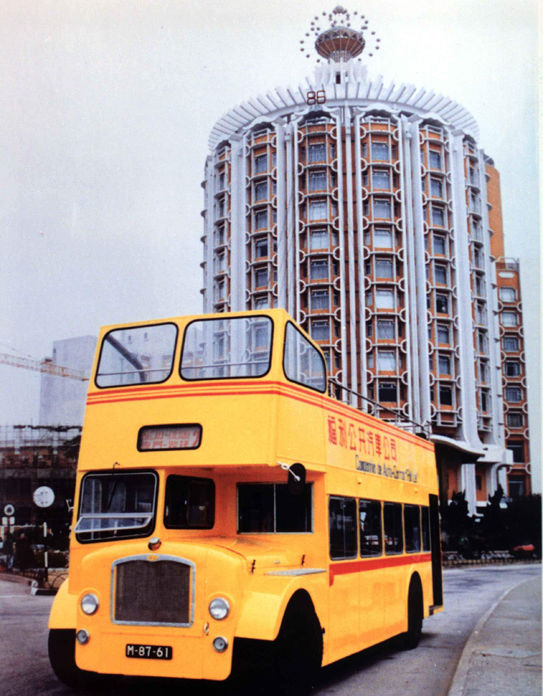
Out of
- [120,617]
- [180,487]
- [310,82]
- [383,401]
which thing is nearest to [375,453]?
[180,487]

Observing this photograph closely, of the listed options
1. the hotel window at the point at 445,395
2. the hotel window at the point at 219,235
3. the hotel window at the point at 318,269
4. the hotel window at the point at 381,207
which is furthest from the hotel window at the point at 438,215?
the hotel window at the point at 219,235

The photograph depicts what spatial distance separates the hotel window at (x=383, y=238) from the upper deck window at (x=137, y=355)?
27750 millimetres

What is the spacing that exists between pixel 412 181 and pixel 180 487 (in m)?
31.1

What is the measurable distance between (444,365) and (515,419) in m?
15.4

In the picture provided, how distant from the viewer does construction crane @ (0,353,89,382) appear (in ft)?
36.7

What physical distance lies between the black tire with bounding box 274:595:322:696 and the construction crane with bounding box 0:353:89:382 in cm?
563

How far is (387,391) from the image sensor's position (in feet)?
119

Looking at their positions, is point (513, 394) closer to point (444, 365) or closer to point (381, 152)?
point (444, 365)

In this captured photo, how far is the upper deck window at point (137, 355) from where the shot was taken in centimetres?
783

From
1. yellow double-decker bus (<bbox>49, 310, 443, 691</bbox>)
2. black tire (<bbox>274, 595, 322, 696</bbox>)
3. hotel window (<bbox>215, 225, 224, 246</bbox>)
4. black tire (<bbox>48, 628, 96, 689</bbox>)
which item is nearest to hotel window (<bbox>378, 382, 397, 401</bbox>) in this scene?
hotel window (<bbox>215, 225, 224, 246</bbox>)

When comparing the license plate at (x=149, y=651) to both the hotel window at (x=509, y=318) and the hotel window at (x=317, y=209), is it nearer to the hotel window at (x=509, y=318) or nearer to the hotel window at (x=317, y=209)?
the hotel window at (x=509, y=318)

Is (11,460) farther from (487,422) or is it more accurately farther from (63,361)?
(487,422)

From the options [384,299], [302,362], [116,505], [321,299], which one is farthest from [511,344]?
[116,505]

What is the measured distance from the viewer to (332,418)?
8719 millimetres
